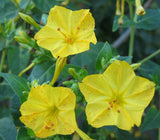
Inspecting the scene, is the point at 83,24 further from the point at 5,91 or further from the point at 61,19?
the point at 5,91

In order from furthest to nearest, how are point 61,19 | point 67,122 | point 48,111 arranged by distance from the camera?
point 61,19, point 48,111, point 67,122

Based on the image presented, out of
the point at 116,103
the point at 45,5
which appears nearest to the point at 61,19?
the point at 45,5

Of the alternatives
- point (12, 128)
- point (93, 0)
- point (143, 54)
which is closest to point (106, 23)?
point (93, 0)

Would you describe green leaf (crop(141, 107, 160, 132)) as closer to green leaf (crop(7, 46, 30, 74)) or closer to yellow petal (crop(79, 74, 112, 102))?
yellow petal (crop(79, 74, 112, 102))

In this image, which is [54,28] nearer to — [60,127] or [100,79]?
[100,79]

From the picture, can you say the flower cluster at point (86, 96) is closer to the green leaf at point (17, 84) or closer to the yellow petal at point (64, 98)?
the yellow petal at point (64, 98)

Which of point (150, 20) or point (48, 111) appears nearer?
point (48, 111)
